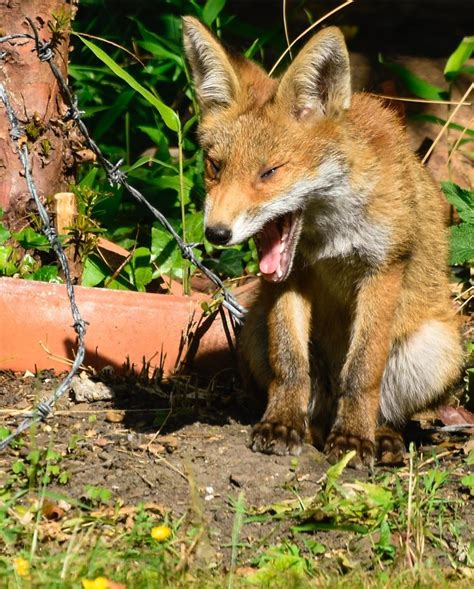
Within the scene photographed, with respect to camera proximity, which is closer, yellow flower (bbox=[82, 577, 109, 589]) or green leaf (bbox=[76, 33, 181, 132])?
yellow flower (bbox=[82, 577, 109, 589])

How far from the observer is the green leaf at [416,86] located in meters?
8.09

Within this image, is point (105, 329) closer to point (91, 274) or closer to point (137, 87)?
point (91, 274)

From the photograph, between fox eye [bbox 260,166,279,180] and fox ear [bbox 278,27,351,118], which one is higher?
fox ear [bbox 278,27,351,118]

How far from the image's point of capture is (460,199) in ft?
19.9

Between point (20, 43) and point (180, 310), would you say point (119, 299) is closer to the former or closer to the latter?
point (180, 310)

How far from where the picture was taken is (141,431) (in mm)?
5051

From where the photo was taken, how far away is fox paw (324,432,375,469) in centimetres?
487

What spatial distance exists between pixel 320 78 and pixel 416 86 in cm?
368

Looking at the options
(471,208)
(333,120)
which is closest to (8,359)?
(333,120)

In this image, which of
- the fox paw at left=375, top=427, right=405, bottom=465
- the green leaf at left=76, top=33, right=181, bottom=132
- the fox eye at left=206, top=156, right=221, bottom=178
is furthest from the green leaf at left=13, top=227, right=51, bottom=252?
the fox paw at left=375, top=427, right=405, bottom=465

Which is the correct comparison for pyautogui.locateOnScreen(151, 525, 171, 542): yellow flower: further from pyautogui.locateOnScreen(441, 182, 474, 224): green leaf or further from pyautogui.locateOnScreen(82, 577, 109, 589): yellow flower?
pyautogui.locateOnScreen(441, 182, 474, 224): green leaf

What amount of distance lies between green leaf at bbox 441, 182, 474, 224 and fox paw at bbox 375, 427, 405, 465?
1.44 metres

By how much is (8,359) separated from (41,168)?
47.3 inches

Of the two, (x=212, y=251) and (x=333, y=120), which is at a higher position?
(x=333, y=120)
